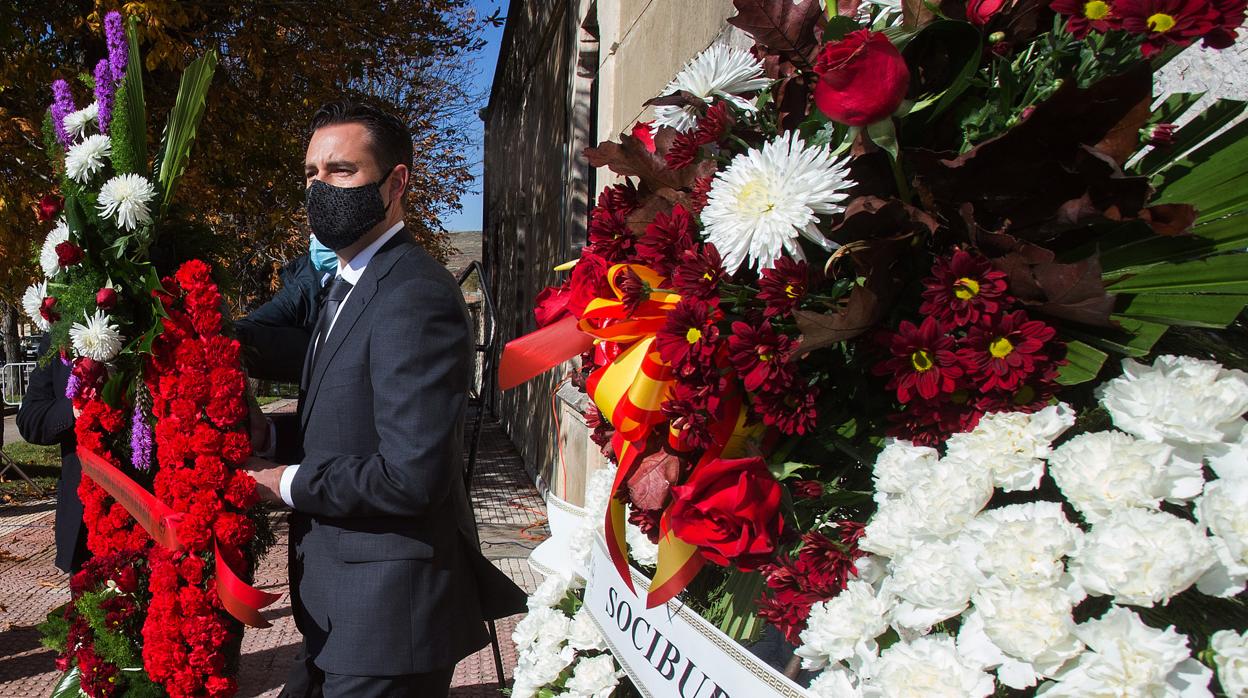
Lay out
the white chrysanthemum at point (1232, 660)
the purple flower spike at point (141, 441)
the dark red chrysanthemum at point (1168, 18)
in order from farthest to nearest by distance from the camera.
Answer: the purple flower spike at point (141, 441) < the dark red chrysanthemum at point (1168, 18) < the white chrysanthemum at point (1232, 660)

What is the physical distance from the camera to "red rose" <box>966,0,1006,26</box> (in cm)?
107

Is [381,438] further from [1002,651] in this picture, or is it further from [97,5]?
[97,5]

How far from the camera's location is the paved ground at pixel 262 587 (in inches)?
186

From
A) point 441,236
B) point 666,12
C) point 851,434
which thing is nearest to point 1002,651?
point 851,434

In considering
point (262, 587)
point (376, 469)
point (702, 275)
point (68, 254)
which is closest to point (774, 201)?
point (702, 275)

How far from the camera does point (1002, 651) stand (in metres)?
0.94

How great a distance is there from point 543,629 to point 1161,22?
1532 millimetres

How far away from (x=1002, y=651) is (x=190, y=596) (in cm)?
211

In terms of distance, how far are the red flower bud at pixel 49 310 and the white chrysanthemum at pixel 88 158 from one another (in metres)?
0.35

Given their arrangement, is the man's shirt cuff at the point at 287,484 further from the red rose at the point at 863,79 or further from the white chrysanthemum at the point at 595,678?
the red rose at the point at 863,79

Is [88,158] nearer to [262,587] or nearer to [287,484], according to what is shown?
[287,484]

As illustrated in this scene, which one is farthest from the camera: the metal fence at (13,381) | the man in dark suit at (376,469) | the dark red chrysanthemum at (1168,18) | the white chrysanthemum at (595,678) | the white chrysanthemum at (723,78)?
the metal fence at (13,381)

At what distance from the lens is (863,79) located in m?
1.04

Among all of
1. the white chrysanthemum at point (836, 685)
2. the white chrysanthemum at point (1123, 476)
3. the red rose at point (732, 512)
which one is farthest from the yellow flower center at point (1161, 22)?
the white chrysanthemum at point (836, 685)
